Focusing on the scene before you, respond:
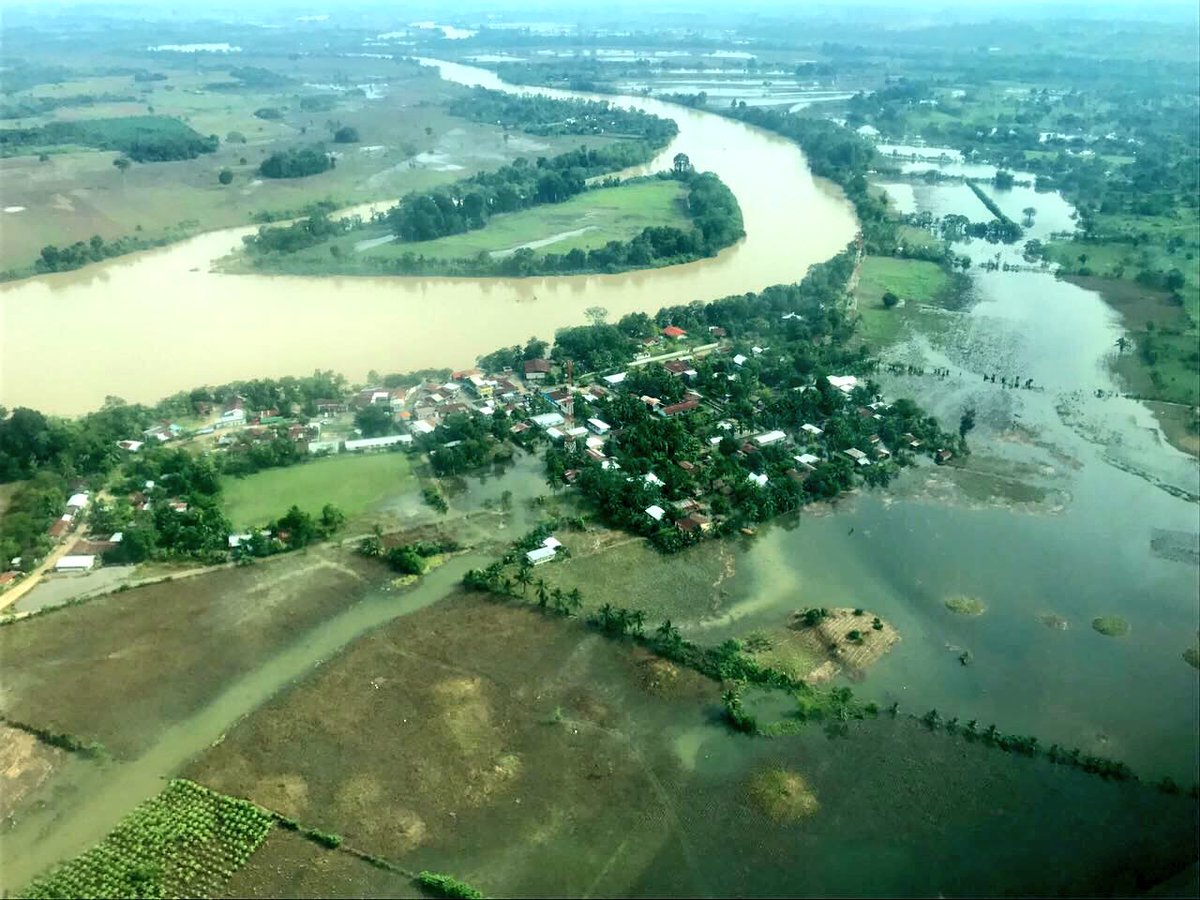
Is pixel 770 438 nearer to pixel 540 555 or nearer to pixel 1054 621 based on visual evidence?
pixel 540 555

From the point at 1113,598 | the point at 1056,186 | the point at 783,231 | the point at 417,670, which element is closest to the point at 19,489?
the point at 417,670

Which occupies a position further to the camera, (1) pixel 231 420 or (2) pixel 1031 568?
(1) pixel 231 420

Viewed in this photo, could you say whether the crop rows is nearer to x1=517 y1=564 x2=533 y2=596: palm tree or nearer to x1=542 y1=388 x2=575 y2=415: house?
x1=517 y1=564 x2=533 y2=596: palm tree

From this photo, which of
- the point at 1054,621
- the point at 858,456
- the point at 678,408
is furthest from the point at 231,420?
the point at 1054,621

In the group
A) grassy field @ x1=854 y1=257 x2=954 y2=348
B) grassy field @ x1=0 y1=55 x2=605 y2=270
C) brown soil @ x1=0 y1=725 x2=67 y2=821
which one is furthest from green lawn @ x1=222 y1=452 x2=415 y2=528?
grassy field @ x1=0 y1=55 x2=605 y2=270

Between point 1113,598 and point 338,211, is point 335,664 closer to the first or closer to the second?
point 1113,598

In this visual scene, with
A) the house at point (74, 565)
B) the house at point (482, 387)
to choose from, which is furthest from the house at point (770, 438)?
the house at point (74, 565)
